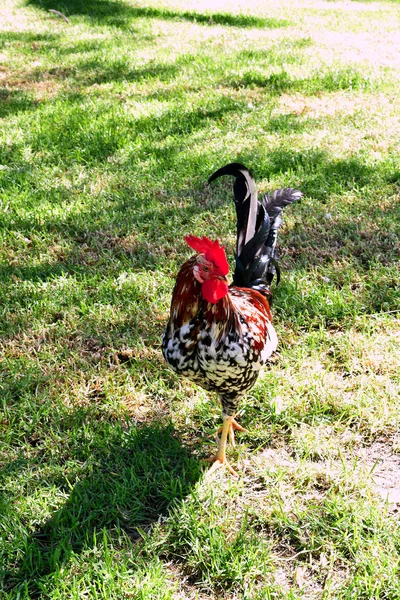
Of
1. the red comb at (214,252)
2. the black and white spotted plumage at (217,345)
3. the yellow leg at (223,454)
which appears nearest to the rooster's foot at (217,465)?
the yellow leg at (223,454)

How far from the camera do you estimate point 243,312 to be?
8.42 ft

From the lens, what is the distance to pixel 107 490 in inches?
104

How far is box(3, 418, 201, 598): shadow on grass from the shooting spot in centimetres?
234

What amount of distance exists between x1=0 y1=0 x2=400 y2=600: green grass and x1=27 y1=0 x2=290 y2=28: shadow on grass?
2940mm

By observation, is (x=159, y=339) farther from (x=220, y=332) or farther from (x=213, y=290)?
(x=213, y=290)

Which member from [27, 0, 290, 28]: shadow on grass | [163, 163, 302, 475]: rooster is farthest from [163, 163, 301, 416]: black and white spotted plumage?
[27, 0, 290, 28]: shadow on grass

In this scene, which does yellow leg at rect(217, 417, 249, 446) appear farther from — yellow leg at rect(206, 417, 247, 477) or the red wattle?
the red wattle

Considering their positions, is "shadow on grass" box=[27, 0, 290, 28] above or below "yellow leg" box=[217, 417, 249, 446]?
above

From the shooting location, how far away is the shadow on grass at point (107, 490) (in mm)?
2338

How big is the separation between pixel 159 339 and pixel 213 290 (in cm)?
133

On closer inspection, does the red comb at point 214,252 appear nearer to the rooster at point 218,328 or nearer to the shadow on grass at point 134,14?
the rooster at point 218,328

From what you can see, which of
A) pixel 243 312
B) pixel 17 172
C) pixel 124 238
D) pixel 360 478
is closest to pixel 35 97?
pixel 17 172

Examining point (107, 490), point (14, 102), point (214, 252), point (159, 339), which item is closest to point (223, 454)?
point (107, 490)

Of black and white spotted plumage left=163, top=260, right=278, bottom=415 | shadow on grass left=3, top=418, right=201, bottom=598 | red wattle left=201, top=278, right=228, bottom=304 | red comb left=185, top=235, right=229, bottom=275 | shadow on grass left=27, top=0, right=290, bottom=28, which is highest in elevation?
shadow on grass left=27, top=0, right=290, bottom=28
